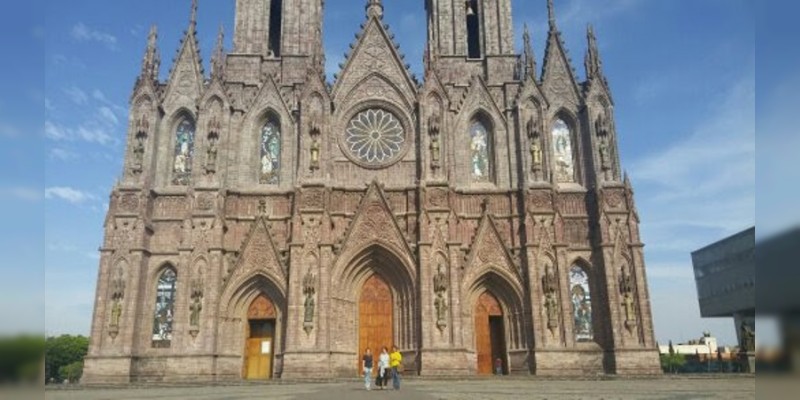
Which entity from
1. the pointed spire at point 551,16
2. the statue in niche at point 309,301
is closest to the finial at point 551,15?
the pointed spire at point 551,16

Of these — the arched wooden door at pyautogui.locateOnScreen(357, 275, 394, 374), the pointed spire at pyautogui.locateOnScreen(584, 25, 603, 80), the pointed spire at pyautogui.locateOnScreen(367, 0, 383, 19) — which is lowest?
the arched wooden door at pyautogui.locateOnScreen(357, 275, 394, 374)

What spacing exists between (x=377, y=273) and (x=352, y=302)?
6.41 ft

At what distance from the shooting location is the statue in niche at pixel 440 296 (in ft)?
87.4

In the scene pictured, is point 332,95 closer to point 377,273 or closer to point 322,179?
point 322,179

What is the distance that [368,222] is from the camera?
94.7 feet

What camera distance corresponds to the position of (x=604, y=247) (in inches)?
1108

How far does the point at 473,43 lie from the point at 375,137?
987cm

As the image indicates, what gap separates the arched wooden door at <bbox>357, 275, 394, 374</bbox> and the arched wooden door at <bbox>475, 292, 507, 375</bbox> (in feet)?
14.5

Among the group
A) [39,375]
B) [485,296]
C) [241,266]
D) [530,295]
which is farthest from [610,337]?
[39,375]

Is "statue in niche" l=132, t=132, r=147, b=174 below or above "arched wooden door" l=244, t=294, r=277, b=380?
above

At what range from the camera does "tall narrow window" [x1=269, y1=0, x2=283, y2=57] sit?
35719 millimetres

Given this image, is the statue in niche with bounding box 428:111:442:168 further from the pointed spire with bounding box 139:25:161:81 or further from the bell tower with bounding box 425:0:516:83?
the pointed spire with bounding box 139:25:161:81

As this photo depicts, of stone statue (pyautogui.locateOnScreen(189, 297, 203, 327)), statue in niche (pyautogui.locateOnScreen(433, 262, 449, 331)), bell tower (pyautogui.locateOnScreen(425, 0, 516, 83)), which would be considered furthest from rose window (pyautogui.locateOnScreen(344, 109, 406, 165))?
stone statue (pyautogui.locateOnScreen(189, 297, 203, 327))

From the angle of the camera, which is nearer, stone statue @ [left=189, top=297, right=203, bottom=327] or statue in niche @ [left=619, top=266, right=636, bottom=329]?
stone statue @ [left=189, top=297, right=203, bottom=327]
